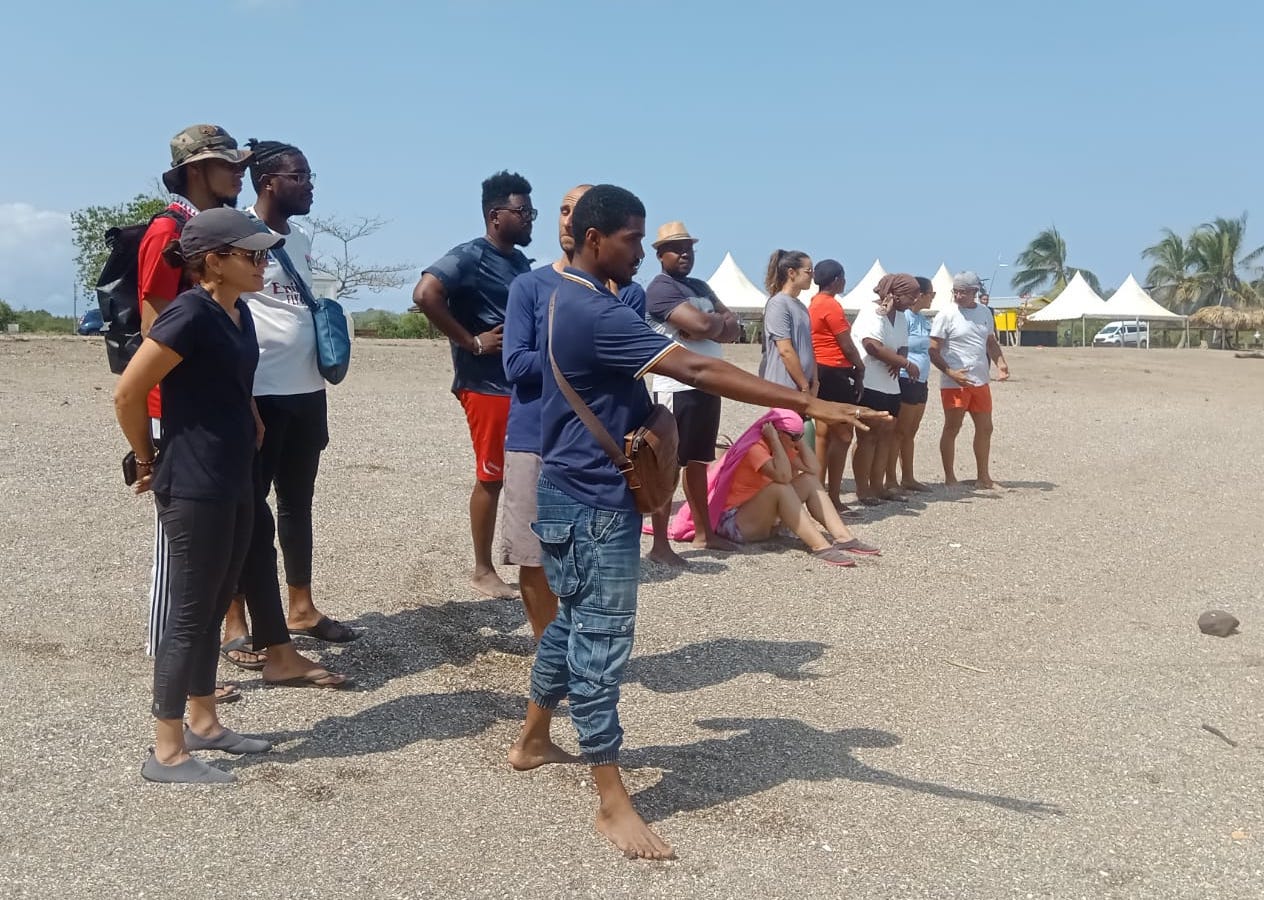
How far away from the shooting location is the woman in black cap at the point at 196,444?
12.4ft

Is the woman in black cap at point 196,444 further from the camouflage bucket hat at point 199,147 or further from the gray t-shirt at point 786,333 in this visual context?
the gray t-shirt at point 786,333

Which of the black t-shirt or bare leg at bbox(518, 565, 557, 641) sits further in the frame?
bare leg at bbox(518, 565, 557, 641)

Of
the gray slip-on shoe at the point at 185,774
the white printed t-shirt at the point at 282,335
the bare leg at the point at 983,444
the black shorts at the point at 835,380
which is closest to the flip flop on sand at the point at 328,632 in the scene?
the white printed t-shirt at the point at 282,335

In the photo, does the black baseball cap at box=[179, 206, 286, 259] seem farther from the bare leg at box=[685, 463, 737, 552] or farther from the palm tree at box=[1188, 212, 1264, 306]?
the palm tree at box=[1188, 212, 1264, 306]

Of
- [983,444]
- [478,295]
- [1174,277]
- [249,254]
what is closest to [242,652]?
[249,254]

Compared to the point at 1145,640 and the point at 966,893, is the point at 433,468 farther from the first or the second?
the point at 966,893

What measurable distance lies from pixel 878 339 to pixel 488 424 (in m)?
4.70

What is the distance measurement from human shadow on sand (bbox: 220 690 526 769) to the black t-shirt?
1.02 metres

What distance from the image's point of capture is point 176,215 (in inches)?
174

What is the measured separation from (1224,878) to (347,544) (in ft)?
18.2

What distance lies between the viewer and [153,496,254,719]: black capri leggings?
3832mm

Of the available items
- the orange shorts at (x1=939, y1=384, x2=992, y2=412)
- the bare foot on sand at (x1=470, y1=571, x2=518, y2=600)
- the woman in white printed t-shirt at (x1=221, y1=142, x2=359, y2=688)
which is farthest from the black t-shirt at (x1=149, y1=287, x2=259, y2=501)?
the orange shorts at (x1=939, y1=384, x2=992, y2=412)

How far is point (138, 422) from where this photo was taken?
379cm

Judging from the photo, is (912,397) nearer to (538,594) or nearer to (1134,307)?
(538,594)
